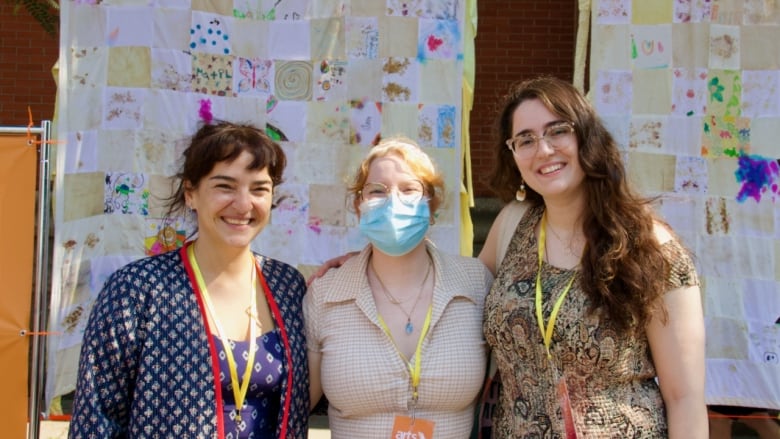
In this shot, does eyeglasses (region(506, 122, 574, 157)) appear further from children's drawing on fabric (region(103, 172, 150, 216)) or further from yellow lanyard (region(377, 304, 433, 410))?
children's drawing on fabric (region(103, 172, 150, 216))

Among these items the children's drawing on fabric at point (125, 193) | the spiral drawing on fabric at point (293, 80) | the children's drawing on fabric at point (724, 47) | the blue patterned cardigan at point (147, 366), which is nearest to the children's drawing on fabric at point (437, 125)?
the spiral drawing on fabric at point (293, 80)

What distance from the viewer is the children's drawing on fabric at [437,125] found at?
3.92 meters

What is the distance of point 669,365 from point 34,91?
6.44m

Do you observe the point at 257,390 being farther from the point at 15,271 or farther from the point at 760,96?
the point at 760,96

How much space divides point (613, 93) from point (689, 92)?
0.38 meters

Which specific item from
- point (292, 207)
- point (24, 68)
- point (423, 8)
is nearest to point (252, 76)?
point (292, 207)

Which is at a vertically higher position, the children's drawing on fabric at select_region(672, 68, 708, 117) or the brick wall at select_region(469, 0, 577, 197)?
the brick wall at select_region(469, 0, 577, 197)

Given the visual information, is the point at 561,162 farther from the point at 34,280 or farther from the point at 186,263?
the point at 34,280

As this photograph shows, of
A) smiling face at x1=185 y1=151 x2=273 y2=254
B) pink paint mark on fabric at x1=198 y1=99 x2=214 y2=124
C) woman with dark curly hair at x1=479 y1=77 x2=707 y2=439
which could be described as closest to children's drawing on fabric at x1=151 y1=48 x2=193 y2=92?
pink paint mark on fabric at x1=198 y1=99 x2=214 y2=124

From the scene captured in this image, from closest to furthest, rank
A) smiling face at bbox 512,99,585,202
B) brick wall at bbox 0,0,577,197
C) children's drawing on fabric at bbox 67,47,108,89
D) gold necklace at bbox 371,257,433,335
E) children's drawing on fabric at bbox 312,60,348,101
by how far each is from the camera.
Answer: smiling face at bbox 512,99,585,202
gold necklace at bbox 371,257,433,335
children's drawing on fabric at bbox 67,47,108,89
children's drawing on fabric at bbox 312,60,348,101
brick wall at bbox 0,0,577,197

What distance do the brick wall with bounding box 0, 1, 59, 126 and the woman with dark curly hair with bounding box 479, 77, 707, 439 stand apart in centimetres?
578

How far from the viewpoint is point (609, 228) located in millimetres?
2223

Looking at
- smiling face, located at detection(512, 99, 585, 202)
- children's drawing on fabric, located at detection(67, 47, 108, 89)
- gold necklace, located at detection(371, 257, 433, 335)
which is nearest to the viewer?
smiling face, located at detection(512, 99, 585, 202)

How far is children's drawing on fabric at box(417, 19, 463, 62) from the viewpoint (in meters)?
3.89
